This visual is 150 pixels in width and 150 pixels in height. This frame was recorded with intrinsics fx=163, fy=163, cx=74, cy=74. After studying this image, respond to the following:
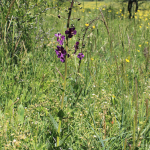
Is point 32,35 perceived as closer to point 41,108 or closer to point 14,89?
point 14,89

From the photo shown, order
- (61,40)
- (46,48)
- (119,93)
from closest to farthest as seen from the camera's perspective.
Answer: (61,40) → (119,93) → (46,48)

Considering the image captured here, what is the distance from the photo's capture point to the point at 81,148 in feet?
3.47

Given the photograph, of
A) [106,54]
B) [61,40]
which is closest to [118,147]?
[61,40]

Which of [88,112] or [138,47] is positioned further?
[138,47]

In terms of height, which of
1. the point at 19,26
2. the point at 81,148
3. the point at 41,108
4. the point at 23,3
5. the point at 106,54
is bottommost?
the point at 81,148

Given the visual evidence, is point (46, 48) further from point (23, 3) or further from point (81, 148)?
point (81, 148)

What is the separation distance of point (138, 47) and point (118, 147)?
2.31 m

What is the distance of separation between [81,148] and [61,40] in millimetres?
710

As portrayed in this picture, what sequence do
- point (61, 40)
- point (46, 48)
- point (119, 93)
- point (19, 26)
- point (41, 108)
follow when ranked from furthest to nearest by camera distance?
point (46, 48), point (19, 26), point (119, 93), point (41, 108), point (61, 40)

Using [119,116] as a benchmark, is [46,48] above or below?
above

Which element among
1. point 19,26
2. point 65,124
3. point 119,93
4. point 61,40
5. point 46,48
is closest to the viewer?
point 61,40

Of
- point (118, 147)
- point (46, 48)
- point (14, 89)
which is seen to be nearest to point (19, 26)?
point (46, 48)

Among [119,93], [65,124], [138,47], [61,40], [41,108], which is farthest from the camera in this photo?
[138,47]

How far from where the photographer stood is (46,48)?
258 centimetres
